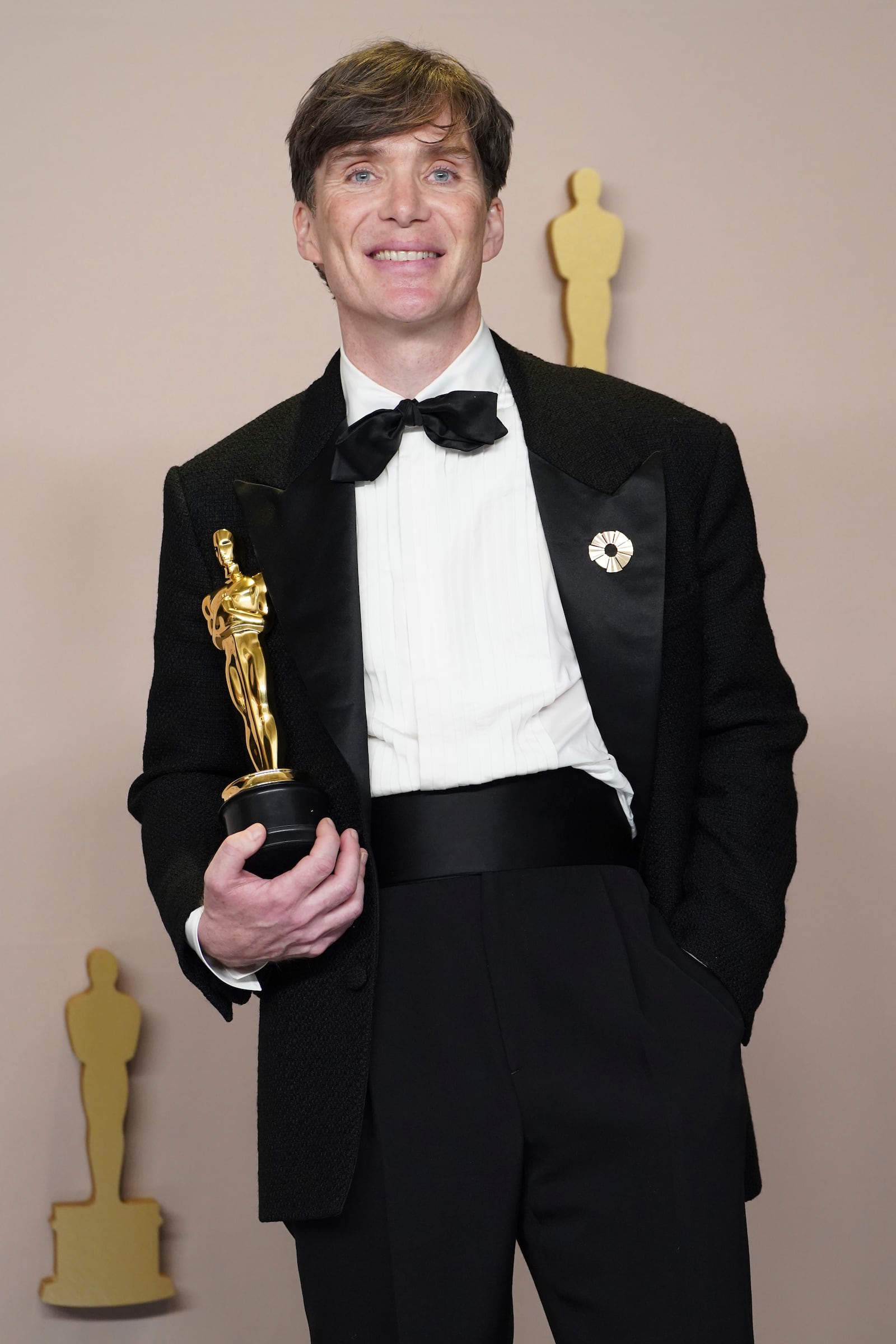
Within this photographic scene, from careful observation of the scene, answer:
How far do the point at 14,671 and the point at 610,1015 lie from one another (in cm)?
160

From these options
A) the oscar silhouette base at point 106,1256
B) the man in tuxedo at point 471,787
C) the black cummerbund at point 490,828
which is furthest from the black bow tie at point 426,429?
the oscar silhouette base at point 106,1256

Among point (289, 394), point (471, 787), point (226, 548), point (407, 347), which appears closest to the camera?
point (471, 787)

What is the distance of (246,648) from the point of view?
1.62 meters

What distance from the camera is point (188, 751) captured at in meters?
1.75

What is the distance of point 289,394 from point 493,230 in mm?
1017

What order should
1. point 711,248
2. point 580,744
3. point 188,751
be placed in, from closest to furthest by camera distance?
point 580,744
point 188,751
point 711,248

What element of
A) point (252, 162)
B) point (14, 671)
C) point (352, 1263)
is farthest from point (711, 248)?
point (352, 1263)

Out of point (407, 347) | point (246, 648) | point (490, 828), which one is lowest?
point (490, 828)

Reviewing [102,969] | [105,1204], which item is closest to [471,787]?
[102,969]

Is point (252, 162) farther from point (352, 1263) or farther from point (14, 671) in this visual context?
point (352, 1263)

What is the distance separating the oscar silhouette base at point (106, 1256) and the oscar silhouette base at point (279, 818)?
1.47m

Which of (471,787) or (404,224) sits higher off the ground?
(404,224)

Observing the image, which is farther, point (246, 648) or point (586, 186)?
point (586, 186)

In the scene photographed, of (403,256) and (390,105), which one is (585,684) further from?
(390,105)
